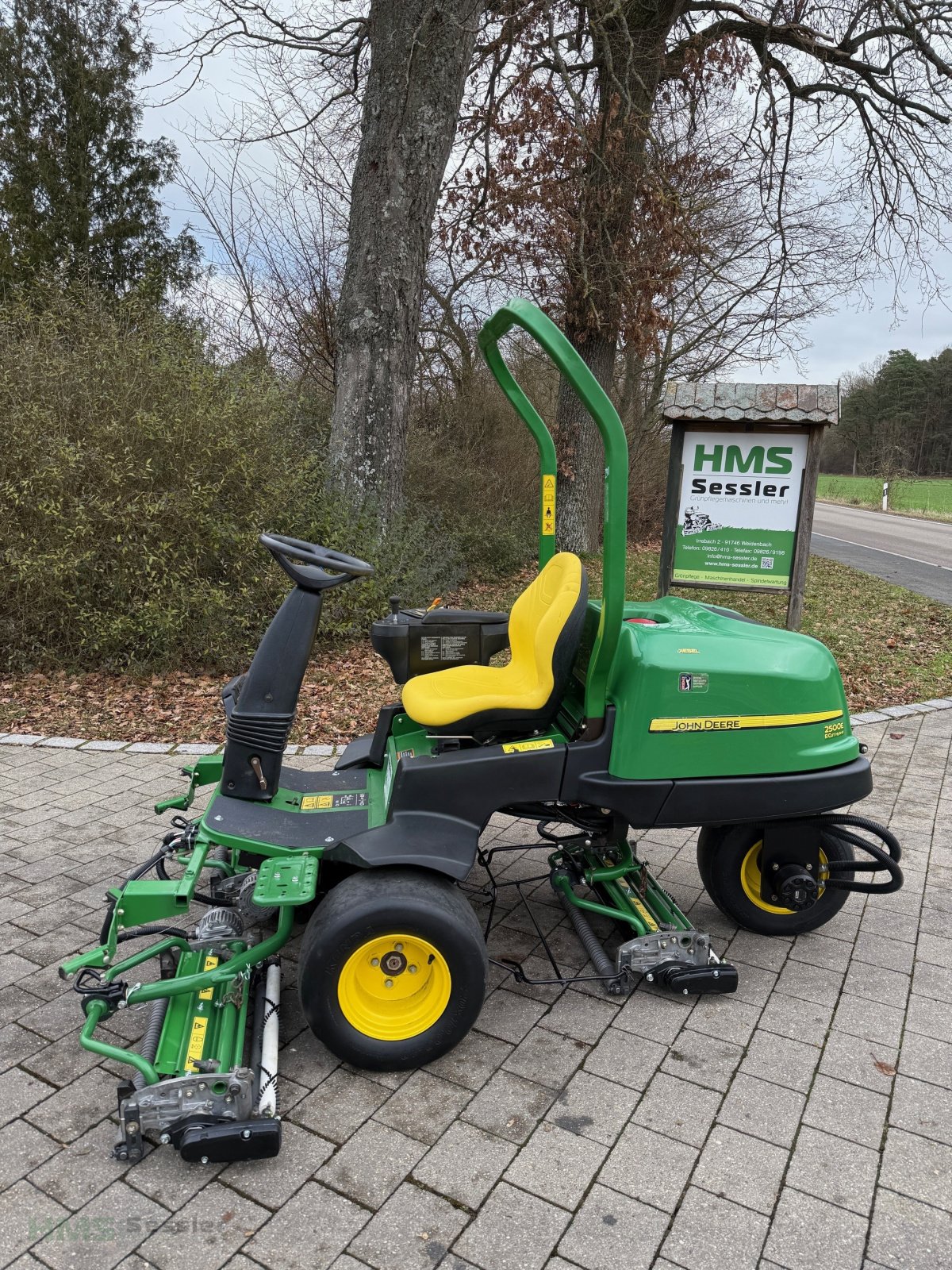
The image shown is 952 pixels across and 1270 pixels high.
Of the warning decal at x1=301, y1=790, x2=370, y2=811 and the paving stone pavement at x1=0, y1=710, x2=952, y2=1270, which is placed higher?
the warning decal at x1=301, y1=790, x2=370, y2=811

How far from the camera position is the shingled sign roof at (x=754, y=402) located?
19.3 ft

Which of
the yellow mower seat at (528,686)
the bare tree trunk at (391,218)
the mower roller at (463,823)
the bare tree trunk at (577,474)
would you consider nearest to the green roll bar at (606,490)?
the mower roller at (463,823)

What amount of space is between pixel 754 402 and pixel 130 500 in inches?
173

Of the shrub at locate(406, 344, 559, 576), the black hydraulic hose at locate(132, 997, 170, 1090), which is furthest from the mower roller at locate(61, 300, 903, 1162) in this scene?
the shrub at locate(406, 344, 559, 576)

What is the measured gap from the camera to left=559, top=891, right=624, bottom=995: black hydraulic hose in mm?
2730

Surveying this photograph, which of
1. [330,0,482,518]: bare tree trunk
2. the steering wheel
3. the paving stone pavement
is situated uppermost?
[330,0,482,518]: bare tree trunk

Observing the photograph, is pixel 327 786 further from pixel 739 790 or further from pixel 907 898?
pixel 907 898

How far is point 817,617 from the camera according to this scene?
29.9ft

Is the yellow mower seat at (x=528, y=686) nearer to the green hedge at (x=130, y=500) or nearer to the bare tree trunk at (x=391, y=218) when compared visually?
the green hedge at (x=130, y=500)

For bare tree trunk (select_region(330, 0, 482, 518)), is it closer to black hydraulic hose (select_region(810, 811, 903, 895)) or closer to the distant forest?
black hydraulic hose (select_region(810, 811, 903, 895))

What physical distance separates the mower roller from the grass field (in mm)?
24599

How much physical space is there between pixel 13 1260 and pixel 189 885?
0.85 m

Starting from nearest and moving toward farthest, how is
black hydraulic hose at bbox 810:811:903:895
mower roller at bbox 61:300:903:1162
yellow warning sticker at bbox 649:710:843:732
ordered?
mower roller at bbox 61:300:903:1162, yellow warning sticker at bbox 649:710:843:732, black hydraulic hose at bbox 810:811:903:895

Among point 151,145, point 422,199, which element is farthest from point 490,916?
point 151,145
